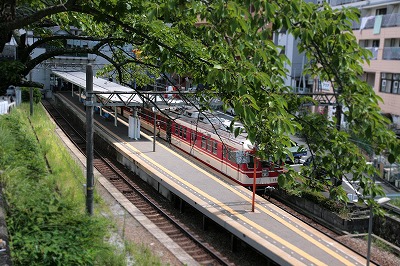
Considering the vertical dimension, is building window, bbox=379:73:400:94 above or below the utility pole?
above

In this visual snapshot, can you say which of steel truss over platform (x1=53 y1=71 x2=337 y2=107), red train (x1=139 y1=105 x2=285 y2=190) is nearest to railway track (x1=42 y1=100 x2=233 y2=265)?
red train (x1=139 y1=105 x2=285 y2=190)

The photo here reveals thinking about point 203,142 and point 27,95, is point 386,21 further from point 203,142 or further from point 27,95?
point 27,95

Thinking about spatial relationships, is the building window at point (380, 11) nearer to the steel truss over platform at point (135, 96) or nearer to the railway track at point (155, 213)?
the steel truss over platform at point (135, 96)

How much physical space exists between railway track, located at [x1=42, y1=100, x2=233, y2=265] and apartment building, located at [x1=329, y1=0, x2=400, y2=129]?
45.8 ft

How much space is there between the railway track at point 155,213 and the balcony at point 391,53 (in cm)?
1498

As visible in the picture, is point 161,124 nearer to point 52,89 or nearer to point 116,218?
point 116,218

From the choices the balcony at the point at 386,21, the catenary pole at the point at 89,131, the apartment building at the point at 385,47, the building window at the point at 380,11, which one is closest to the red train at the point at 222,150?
the catenary pole at the point at 89,131

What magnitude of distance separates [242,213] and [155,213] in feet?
10.7

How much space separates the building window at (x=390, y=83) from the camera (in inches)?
930

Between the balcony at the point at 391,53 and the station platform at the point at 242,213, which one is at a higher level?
the balcony at the point at 391,53

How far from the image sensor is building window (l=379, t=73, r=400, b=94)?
23.6 metres

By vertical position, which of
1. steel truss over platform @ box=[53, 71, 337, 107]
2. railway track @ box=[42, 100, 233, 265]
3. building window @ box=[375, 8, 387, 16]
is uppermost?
building window @ box=[375, 8, 387, 16]

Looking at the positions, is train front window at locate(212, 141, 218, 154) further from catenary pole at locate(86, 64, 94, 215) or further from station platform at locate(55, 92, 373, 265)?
catenary pole at locate(86, 64, 94, 215)

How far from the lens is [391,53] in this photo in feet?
78.2
